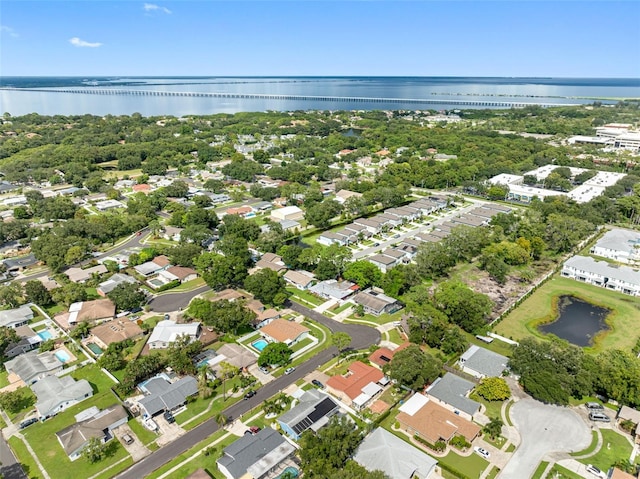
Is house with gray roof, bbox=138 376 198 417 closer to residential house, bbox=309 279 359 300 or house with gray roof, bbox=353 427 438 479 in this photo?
house with gray roof, bbox=353 427 438 479

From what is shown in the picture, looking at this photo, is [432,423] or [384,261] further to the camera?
[384,261]

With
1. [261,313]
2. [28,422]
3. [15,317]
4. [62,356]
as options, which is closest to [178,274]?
[261,313]

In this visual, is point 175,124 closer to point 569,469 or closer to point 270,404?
point 270,404

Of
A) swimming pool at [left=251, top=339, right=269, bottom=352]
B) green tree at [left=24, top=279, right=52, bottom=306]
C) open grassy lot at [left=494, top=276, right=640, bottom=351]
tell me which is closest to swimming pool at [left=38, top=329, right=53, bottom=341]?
green tree at [left=24, top=279, right=52, bottom=306]

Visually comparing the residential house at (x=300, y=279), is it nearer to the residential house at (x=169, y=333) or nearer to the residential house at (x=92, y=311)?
the residential house at (x=169, y=333)

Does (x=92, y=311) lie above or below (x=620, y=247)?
below

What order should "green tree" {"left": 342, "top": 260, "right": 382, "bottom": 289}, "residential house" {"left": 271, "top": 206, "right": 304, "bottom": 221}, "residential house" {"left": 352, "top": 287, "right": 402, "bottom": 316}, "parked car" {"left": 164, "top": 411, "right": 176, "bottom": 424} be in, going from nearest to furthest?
1. "parked car" {"left": 164, "top": 411, "right": 176, "bottom": 424}
2. "residential house" {"left": 352, "top": 287, "right": 402, "bottom": 316}
3. "green tree" {"left": 342, "top": 260, "right": 382, "bottom": 289}
4. "residential house" {"left": 271, "top": 206, "right": 304, "bottom": 221}

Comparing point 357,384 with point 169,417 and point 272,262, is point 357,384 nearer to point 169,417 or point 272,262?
point 169,417
